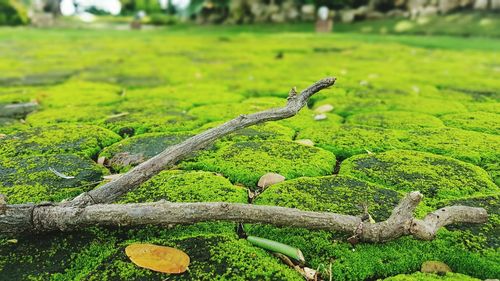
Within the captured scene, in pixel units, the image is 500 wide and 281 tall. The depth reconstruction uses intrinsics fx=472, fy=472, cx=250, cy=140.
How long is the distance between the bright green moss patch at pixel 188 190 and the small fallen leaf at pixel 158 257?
0.25m

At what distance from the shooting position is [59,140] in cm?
178

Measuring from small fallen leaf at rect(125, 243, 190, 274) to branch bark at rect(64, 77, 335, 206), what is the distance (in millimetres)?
141

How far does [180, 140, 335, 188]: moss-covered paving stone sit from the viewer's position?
1427mm

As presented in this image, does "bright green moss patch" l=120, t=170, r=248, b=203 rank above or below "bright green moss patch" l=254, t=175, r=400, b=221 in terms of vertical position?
above

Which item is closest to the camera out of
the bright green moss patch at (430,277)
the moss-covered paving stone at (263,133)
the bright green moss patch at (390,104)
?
the bright green moss patch at (430,277)

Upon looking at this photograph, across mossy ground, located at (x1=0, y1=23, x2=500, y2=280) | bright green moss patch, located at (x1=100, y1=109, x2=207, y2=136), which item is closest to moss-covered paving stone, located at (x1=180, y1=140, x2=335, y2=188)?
mossy ground, located at (x1=0, y1=23, x2=500, y2=280)

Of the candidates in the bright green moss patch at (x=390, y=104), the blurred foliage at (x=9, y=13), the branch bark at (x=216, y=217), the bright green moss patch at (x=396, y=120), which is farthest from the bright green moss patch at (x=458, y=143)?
the blurred foliage at (x=9, y=13)

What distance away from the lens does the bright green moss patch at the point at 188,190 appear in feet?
4.02

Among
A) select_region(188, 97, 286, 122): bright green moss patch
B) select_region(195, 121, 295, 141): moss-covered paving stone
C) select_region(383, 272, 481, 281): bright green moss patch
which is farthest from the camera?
select_region(188, 97, 286, 122): bright green moss patch

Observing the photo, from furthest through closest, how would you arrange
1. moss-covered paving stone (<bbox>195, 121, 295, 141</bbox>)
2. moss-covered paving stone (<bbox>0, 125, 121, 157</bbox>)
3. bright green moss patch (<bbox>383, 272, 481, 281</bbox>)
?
moss-covered paving stone (<bbox>195, 121, 295, 141</bbox>) < moss-covered paving stone (<bbox>0, 125, 121, 157</bbox>) < bright green moss patch (<bbox>383, 272, 481, 281</bbox>)

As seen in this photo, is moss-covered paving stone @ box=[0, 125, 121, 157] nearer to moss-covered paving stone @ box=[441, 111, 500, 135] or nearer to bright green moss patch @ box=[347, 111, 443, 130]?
bright green moss patch @ box=[347, 111, 443, 130]

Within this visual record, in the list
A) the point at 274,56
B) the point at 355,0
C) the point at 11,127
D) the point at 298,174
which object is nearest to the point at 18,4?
the point at 355,0

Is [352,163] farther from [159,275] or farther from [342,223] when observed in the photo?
[159,275]

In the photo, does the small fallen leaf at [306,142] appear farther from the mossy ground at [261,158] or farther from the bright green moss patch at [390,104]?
the bright green moss patch at [390,104]
